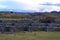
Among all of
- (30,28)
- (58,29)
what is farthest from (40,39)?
(58,29)

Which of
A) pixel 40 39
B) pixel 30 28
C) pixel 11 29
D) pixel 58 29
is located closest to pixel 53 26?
pixel 58 29

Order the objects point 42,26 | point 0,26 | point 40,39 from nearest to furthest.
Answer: point 40,39 < point 0,26 < point 42,26

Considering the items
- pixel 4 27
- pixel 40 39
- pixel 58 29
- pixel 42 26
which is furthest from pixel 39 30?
pixel 40 39

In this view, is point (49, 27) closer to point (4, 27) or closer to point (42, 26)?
point (42, 26)

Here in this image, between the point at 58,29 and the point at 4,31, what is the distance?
4.78 m

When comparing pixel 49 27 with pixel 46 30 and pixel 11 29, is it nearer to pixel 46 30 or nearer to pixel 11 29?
pixel 46 30

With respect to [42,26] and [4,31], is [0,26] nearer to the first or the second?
[4,31]

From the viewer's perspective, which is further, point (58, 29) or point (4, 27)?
point (58, 29)

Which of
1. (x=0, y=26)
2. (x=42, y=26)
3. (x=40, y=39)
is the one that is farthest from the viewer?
(x=42, y=26)

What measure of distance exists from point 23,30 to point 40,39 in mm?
4708

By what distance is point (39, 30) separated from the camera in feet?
58.5

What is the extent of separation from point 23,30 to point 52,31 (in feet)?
8.18

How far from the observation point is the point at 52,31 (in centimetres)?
1719

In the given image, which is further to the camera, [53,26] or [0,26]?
[53,26]
